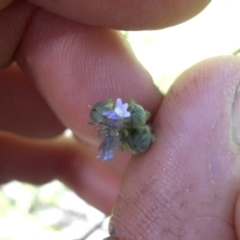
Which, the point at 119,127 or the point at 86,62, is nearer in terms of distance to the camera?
the point at 119,127

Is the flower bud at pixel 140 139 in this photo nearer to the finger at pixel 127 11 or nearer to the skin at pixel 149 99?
the skin at pixel 149 99

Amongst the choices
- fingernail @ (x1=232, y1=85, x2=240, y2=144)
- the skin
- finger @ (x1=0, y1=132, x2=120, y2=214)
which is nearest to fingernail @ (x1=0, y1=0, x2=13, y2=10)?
the skin

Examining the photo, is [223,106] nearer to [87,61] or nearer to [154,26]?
[154,26]

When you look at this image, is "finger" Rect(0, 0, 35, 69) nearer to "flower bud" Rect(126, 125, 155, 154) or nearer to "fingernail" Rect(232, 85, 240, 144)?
"flower bud" Rect(126, 125, 155, 154)

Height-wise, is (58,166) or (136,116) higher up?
(136,116)

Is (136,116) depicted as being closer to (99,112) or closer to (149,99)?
(99,112)

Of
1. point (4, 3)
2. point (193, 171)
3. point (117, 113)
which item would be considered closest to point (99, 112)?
point (117, 113)

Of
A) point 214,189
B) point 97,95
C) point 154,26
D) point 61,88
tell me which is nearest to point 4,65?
point 61,88
